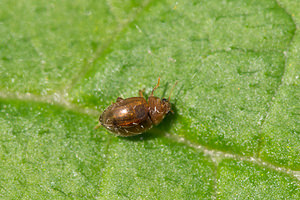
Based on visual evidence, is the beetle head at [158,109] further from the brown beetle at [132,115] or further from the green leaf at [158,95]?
the green leaf at [158,95]

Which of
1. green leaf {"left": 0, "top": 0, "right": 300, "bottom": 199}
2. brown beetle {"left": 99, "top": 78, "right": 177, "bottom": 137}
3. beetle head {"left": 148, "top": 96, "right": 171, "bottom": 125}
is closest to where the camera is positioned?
green leaf {"left": 0, "top": 0, "right": 300, "bottom": 199}

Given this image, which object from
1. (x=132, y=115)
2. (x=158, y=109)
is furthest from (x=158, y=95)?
(x=132, y=115)

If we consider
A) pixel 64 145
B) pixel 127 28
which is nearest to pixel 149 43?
pixel 127 28

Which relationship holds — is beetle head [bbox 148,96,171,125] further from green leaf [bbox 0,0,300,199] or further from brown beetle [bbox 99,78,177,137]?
green leaf [bbox 0,0,300,199]

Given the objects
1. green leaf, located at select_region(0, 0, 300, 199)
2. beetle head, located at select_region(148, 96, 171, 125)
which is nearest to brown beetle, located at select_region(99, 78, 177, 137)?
Answer: beetle head, located at select_region(148, 96, 171, 125)

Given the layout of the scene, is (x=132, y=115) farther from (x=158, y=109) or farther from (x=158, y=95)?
(x=158, y=95)

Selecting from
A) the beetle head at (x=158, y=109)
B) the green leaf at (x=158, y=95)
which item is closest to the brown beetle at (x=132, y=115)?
the beetle head at (x=158, y=109)
